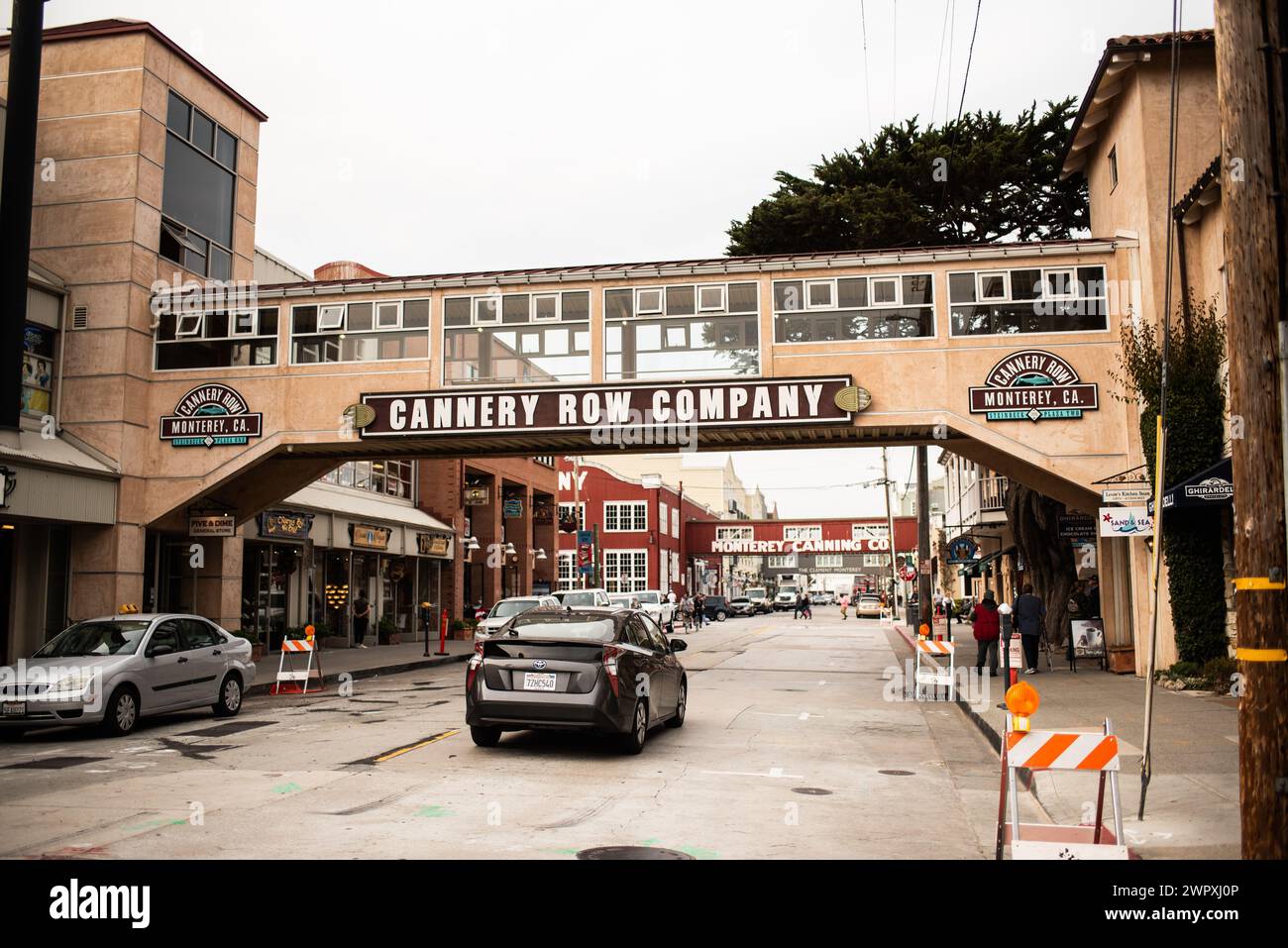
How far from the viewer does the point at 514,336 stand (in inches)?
902

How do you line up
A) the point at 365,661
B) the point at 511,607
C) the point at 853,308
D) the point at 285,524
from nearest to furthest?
the point at 853,308 → the point at 365,661 → the point at 511,607 → the point at 285,524

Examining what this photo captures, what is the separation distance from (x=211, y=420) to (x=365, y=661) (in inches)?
278

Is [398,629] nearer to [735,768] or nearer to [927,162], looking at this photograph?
[927,162]

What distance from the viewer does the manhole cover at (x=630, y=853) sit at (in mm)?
7012

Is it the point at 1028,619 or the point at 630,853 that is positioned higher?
the point at 1028,619

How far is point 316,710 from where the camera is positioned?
16.5 meters

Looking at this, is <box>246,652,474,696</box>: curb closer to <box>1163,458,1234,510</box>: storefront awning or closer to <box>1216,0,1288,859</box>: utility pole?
<box>1163,458,1234,510</box>: storefront awning

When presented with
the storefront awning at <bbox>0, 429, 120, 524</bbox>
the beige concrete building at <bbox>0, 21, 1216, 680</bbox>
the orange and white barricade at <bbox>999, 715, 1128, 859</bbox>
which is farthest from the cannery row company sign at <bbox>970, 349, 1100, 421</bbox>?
the storefront awning at <bbox>0, 429, 120, 524</bbox>

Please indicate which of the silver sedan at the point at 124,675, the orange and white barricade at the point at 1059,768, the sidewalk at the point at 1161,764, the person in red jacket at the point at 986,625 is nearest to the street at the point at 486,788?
the silver sedan at the point at 124,675

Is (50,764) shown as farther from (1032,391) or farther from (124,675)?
(1032,391)

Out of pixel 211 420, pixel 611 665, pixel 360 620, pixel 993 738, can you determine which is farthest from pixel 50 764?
pixel 360 620

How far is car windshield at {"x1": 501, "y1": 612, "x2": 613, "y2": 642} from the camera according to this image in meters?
11.7

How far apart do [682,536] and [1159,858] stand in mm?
77711
